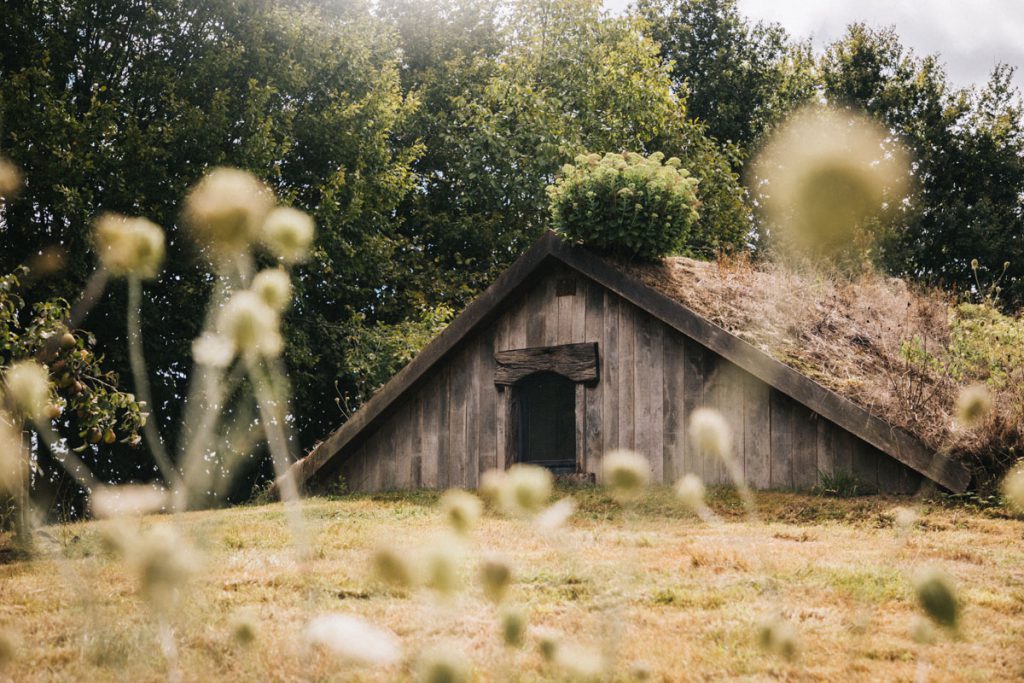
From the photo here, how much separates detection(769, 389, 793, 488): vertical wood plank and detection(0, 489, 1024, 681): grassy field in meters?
1.43

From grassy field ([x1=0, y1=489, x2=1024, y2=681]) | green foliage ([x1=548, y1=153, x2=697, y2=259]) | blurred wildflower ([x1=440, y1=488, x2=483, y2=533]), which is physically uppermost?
green foliage ([x1=548, y1=153, x2=697, y2=259])

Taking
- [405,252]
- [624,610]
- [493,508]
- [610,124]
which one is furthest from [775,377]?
[610,124]

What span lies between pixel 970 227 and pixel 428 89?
46.2ft

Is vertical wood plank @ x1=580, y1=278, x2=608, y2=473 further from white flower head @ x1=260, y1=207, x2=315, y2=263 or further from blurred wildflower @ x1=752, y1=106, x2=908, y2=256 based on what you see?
blurred wildflower @ x1=752, y1=106, x2=908, y2=256

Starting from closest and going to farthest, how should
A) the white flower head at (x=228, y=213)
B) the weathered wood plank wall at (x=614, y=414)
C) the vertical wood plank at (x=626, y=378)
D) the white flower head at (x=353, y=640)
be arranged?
the white flower head at (x=353, y=640) → the white flower head at (x=228, y=213) → the weathered wood plank wall at (x=614, y=414) → the vertical wood plank at (x=626, y=378)

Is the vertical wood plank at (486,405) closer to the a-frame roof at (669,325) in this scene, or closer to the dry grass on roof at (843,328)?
the a-frame roof at (669,325)

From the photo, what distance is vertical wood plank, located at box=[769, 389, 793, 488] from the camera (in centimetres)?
924

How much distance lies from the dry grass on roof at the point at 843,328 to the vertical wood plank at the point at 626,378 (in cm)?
50

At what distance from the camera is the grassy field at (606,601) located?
3703mm

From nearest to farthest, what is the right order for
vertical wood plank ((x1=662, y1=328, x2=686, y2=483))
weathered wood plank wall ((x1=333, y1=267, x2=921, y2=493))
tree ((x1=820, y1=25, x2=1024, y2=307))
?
weathered wood plank wall ((x1=333, y1=267, x2=921, y2=493)), vertical wood plank ((x1=662, y1=328, x2=686, y2=483)), tree ((x1=820, y1=25, x2=1024, y2=307))

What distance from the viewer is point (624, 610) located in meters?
4.54

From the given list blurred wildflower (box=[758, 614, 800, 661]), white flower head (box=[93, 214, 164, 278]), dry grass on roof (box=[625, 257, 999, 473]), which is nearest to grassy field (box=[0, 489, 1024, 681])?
blurred wildflower (box=[758, 614, 800, 661])

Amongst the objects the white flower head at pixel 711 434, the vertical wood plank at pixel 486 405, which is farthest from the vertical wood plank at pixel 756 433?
the white flower head at pixel 711 434

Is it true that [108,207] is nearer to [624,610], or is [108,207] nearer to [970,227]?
[624,610]
